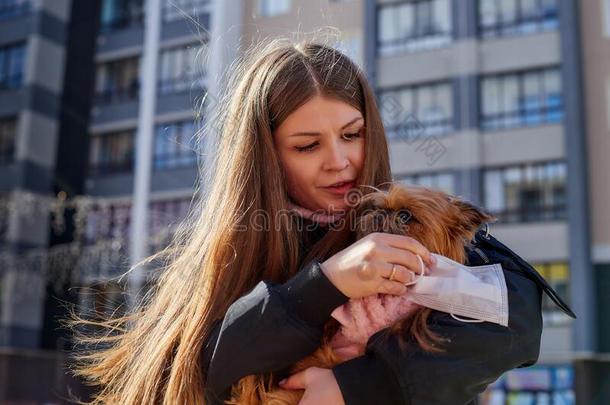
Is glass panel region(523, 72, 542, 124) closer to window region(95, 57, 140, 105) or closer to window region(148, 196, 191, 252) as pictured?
window region(148, 196, 191, 252)

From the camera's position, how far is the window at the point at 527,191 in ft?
57.5

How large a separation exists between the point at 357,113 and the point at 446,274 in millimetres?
470

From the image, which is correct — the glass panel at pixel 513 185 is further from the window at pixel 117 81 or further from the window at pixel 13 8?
the window at pixel 13 8

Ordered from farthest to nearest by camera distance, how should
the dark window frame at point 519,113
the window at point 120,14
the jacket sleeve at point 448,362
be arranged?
the window at point 120,14 < the dark window frame at point 519,113 < the jacket sleeve at point 448,362

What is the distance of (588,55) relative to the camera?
17.5 metres

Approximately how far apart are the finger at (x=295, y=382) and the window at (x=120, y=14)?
904 inches

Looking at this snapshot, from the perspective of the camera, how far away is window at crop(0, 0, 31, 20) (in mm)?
22922

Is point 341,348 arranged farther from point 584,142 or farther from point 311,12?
point 584,142

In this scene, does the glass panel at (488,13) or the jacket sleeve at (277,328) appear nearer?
the jacket sleeve at (277,328)

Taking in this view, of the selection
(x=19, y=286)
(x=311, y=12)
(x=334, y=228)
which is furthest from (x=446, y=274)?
(x=19, y=286)

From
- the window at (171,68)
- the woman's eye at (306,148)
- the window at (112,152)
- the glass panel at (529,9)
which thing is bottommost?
the woman's eye at (306,148)

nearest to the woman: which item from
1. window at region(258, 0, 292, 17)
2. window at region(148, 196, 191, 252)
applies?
window at region(148, 196, 191, 252)

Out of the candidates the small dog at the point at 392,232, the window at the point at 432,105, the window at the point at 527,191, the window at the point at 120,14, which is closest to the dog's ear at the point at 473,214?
the small dog at the point at 392,232

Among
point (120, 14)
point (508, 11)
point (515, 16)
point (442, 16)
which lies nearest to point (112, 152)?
point (120, 14)
